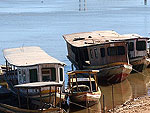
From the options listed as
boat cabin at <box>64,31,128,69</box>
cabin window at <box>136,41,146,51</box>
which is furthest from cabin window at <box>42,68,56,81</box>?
cabin window at <box>136,41,146,51</box>

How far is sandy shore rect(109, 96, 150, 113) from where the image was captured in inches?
847

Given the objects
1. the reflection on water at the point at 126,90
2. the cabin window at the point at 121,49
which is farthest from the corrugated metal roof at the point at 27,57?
the cabin window at the point at 121,49

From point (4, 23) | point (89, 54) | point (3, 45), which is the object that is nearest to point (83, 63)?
point (89, 54)

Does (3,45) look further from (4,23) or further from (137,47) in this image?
(4,23)

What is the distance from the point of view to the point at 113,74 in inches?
1153

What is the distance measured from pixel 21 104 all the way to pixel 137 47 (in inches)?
499

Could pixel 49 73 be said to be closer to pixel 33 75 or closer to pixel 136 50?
pixel 33 75

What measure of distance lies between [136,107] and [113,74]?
7.10 m

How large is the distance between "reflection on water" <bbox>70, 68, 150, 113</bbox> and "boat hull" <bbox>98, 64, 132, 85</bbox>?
48 centimetres

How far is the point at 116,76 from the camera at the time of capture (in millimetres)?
29578

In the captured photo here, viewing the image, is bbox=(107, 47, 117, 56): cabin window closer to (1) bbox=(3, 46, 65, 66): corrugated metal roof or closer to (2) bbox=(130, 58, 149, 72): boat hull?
(2) bbox=(130, 58, 149, 72): boat hull

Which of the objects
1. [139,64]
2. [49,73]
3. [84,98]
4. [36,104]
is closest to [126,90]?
[139,64]

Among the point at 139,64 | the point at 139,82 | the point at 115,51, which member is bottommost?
the point at 139,82

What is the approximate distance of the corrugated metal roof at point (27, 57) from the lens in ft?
74.8
